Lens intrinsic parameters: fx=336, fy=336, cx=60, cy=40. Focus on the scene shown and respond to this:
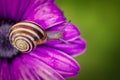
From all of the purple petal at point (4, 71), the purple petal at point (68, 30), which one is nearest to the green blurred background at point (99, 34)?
the purple petal at point (68, 30)

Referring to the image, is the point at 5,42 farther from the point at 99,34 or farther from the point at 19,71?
the point at 99,34

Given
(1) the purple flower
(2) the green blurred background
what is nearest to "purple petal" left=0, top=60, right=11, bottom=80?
(1) the purple flower

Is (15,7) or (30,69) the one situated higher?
(15,7)

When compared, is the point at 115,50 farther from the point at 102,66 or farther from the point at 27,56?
the point at 27,56

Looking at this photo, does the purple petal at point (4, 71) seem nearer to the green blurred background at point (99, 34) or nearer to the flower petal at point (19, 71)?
the flower petal at point (19, 71)

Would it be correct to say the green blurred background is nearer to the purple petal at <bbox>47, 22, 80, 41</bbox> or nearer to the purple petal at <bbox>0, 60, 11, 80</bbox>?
the purple petal at <bbox>47, 22, 80, 41</bbox>

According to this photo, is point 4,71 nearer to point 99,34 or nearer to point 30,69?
point 30,69

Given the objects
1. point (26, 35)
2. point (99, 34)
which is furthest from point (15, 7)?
point (99, 34)

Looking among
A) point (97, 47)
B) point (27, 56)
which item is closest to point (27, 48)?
point (27, 56)
